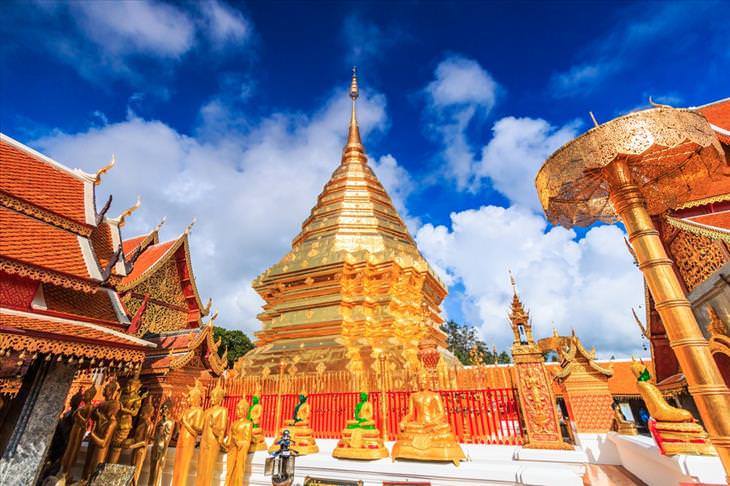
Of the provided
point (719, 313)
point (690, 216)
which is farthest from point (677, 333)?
point (690, 216)

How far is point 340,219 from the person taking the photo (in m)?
11.6

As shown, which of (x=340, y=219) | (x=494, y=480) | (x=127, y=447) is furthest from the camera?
(x=340, y=219)

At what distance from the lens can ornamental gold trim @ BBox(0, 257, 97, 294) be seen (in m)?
3.90

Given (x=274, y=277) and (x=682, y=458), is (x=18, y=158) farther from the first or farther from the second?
(x=682, y=458)

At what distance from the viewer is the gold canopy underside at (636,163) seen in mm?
2850

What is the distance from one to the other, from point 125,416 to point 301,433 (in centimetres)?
236

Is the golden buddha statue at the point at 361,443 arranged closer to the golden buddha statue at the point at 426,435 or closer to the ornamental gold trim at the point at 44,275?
the golden buddha statue at the point at 426,435

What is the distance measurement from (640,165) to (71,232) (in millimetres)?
7392

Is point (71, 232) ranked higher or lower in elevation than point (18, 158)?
lower

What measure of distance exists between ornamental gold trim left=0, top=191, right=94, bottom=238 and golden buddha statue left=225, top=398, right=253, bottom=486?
12.8 ft

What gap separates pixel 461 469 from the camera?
3.52 m

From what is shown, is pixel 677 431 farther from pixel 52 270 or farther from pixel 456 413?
pixel 52 270

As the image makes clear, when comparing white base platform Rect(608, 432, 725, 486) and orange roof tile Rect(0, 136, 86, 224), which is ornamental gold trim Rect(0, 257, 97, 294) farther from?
white base platform Rect(608, 432, 725, 486)

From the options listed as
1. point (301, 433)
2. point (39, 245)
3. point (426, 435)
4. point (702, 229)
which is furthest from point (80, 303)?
point (702, 229)
